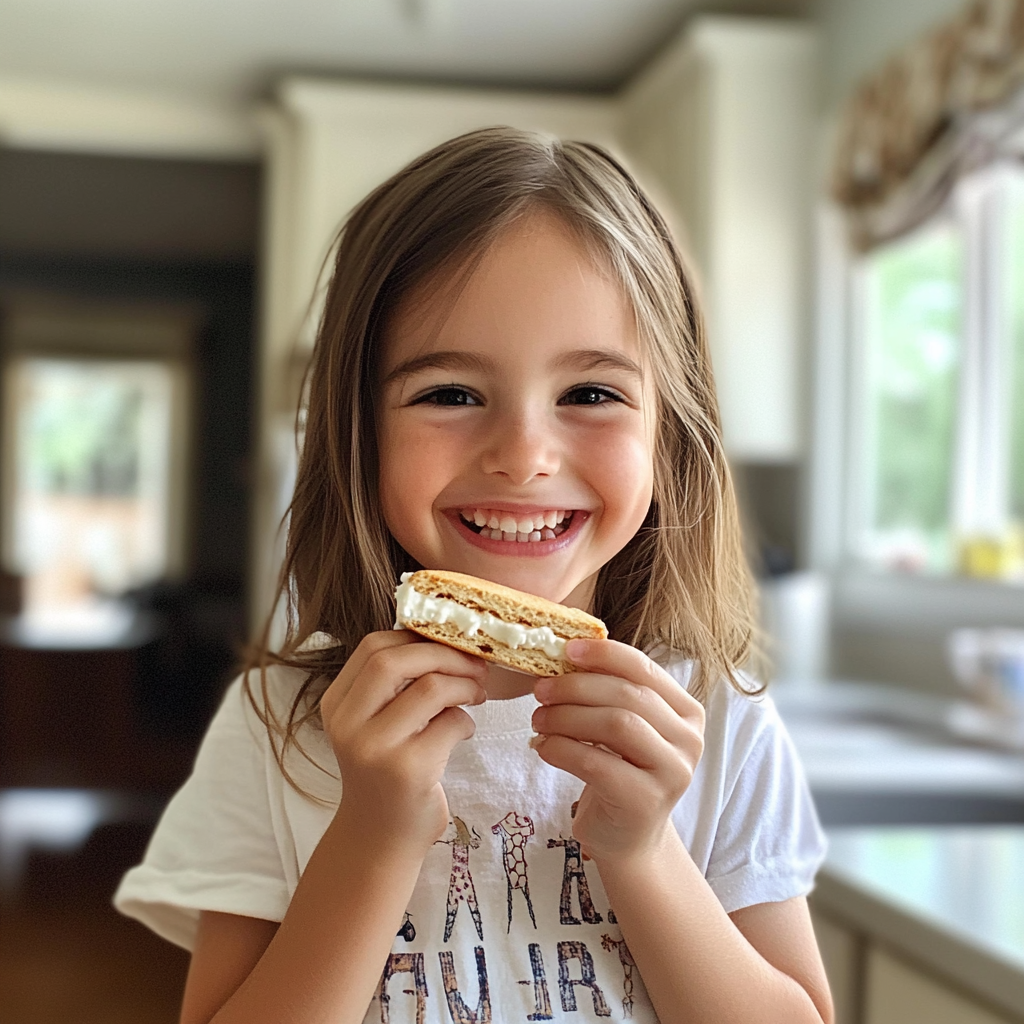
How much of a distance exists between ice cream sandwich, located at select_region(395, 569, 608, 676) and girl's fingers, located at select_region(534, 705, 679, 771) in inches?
0.9

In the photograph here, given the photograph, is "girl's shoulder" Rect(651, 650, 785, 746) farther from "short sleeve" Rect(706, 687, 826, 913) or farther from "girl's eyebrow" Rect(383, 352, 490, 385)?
"girl's eyebrow" Rect(383, 352, 490, 385)

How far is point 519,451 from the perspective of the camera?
0.64 meters

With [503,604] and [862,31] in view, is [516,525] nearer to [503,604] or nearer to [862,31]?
[503,604]

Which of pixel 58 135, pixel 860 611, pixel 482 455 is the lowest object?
pixel 860 611

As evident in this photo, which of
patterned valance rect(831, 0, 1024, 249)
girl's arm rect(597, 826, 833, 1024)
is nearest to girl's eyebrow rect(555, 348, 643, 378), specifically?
girl's arm rect(597, 826, 833, 1024)

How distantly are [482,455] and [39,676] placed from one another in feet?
18.1

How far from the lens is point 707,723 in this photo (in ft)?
2.47

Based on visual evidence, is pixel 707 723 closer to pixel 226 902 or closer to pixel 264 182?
pixel 226 902

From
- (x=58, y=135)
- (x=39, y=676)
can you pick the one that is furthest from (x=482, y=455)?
(x=39, y=676)

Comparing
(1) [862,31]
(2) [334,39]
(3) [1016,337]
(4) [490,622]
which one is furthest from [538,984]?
(2) [334,39]

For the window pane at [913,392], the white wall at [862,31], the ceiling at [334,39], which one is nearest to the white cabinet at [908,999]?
the window pane at [913,392]

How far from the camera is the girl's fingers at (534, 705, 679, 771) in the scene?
61cm

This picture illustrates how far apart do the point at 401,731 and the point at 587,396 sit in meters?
0.21

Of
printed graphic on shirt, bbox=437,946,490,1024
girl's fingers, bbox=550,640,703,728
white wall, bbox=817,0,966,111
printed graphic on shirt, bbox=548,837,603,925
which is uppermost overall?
white wall, bbox=817,0,966,111
